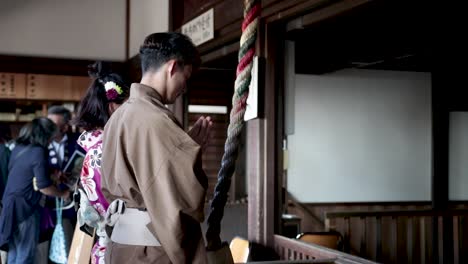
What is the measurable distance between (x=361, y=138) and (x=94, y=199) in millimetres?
5429

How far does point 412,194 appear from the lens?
7.52m

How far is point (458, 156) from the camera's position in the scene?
718 centimetres

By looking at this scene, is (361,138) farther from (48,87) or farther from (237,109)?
(237,109)

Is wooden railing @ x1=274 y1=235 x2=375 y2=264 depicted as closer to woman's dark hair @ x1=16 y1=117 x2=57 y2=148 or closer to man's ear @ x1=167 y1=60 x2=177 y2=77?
man's ear @ x1=167 y1=60 x2=177 y2=77

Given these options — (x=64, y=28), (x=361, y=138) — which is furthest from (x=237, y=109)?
(x=361, y=138)

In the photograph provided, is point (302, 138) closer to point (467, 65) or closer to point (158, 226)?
point (467, 65)

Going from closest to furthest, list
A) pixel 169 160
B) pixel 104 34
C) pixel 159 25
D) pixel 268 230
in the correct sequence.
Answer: pixel 169 160 < pixel 268 230 < pixel 159 25 < pixel 104 34

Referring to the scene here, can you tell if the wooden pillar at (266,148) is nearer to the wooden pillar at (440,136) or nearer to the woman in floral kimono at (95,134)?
the woman in floral kimono at (95,134)

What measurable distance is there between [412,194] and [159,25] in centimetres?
381

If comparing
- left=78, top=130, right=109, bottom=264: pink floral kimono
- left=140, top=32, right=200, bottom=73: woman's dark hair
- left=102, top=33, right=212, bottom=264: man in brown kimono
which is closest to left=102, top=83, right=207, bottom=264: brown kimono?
left=102, top=33, right=212, bottom=264: man in brown kimono

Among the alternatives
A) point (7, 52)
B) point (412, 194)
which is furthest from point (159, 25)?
point (412, 194)

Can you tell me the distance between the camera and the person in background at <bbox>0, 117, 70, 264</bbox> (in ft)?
14.3

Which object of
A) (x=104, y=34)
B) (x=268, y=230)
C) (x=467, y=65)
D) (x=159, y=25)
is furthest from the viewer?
(x=104, y=34)

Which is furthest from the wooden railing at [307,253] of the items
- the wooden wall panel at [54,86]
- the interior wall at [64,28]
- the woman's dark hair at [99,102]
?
the wooden wall panel at [54,86]
